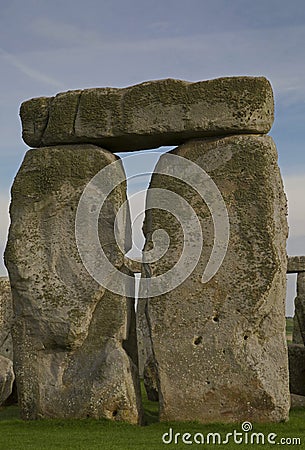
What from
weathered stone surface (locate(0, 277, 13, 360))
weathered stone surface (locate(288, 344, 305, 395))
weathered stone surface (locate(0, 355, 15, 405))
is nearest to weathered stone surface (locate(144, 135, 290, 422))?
weathered stone surface (locate(288, 344, 305, 395))

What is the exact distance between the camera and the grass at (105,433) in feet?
29.0

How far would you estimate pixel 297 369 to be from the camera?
12.9 m

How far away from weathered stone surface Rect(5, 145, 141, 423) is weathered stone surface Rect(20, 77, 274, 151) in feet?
A: 0.98

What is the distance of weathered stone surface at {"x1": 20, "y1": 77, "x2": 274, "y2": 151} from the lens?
416 inches

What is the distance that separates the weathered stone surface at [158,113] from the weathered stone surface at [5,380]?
11.5ft

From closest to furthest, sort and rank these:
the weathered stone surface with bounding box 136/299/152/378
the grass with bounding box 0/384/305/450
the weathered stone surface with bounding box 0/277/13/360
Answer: the grass with bounding box 0/384/305/450 → the weathered stone surface with bounding box 0/277/13/360 → the weathered stone surface with bounding box 136/299/152/378

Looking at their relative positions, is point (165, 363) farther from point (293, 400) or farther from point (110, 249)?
point (293, 400)

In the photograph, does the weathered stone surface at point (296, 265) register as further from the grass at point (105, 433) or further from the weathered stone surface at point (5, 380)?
the weathered stone surface at point (5, 380)

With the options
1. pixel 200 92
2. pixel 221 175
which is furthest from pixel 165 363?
pixel 200 92

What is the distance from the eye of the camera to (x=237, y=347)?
33.7ft

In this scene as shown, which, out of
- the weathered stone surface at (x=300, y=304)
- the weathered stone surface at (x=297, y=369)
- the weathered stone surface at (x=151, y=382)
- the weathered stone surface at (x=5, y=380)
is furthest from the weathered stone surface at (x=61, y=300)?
the weathered stone surface at (x=300, y=304)

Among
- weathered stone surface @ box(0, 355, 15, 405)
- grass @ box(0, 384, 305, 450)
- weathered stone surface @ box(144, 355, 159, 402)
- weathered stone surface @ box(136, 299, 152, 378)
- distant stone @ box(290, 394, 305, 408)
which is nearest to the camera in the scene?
grass @ box(0, 384, 305, 450)

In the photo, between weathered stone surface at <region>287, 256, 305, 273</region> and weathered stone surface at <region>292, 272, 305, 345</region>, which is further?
weathered stone surface at <region>287, 256, 305, 273</region>

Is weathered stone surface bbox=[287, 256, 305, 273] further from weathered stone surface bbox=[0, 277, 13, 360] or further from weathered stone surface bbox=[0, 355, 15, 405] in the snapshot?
weathered stone surface bbox=[0, 355, 15, 405]
